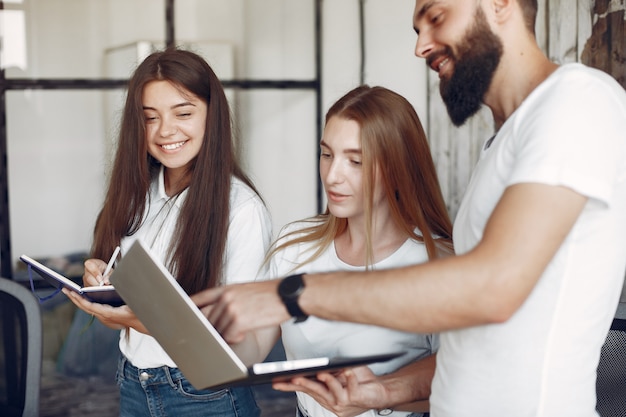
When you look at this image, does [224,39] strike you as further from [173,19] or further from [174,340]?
[174,340]

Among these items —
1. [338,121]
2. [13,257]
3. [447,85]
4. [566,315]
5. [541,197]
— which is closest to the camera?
[541,197]

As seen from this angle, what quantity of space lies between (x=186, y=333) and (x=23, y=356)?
88 cm

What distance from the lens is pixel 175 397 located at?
194 cm

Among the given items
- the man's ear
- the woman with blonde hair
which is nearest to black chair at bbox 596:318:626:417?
the woman with blonde hair

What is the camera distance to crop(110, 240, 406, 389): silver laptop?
3.83ft

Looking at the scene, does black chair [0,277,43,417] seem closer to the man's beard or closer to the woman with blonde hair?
the woman with blonde hair

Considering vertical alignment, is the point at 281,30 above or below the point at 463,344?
above

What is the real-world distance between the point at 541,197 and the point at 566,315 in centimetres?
23

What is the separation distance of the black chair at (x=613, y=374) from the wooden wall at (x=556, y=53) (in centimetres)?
128

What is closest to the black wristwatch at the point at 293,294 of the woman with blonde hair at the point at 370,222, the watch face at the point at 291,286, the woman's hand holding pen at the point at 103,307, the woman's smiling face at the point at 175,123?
the watch face at the point at 291,286

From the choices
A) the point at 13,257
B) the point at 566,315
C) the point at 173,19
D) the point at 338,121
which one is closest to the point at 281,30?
the point at 173,19

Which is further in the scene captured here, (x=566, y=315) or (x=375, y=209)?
(x=375, y=209)

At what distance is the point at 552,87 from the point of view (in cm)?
112

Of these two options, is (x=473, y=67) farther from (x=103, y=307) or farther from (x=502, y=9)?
Result: (x=103, y=307)
